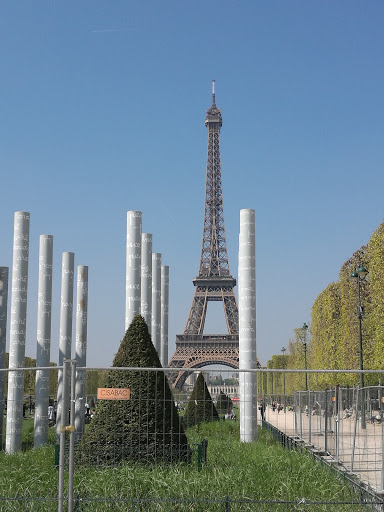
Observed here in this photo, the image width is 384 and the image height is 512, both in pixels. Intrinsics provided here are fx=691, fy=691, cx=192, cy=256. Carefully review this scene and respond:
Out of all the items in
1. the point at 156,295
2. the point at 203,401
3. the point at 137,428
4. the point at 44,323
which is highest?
the point at 156,295

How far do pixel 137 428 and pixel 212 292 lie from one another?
279 feet

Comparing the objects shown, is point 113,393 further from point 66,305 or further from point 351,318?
→ point 351,318

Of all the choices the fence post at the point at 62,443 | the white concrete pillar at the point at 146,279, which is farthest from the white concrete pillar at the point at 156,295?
the fence post at the point at 62,443

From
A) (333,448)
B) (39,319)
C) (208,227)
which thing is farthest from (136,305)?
(208,227)

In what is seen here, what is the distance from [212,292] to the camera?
9556cm

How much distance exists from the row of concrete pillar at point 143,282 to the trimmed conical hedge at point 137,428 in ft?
38.9

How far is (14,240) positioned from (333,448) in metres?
12.2

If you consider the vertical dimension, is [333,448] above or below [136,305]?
below

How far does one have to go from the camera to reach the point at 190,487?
357 inches

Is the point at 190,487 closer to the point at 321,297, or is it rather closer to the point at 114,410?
the point at 114,410

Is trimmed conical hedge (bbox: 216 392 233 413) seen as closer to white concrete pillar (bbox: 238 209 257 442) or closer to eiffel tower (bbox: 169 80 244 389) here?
white concrete pillar (bbox: 238 209 257 442)

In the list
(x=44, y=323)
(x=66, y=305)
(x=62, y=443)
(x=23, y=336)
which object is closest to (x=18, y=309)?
(x=23, y=336)

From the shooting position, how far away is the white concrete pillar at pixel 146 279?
28.6 m

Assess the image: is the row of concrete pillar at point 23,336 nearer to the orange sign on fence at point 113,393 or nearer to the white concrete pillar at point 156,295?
the white concrete pillar at point 156,295
